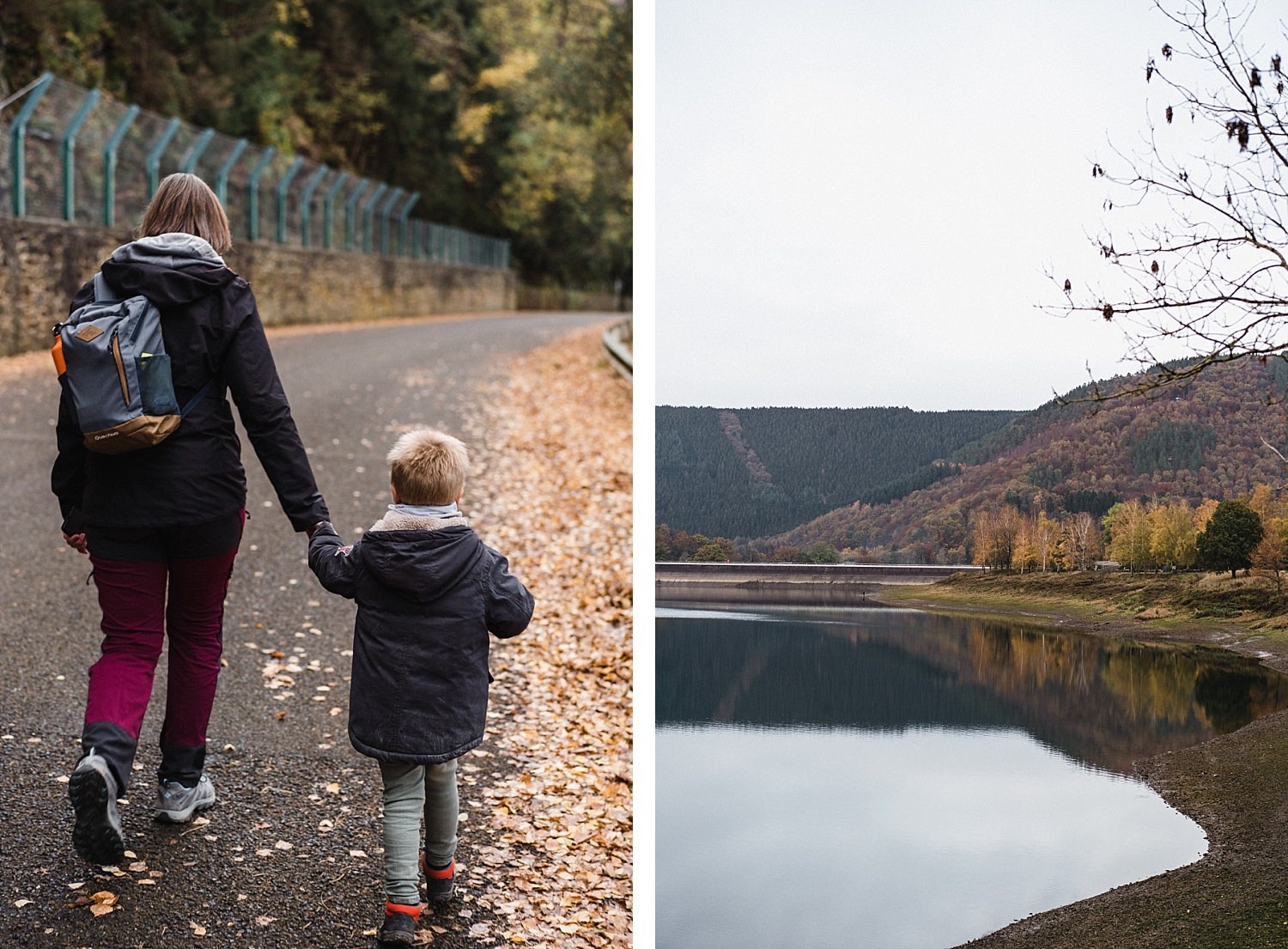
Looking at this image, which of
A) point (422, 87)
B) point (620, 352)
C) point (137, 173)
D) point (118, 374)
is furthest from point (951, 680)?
point (422, 87)

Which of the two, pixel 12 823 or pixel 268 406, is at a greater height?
pixel 268 406

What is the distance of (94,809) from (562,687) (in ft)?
6.62

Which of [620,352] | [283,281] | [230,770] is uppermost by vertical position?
[283,281]

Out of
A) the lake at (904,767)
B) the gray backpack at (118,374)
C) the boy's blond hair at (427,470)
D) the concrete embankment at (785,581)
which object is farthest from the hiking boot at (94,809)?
the concrete embankment at (785,581)

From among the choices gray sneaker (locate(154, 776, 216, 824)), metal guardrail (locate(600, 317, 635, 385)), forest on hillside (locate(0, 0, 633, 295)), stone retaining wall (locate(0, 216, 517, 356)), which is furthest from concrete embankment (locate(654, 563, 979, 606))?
forest on hillside (locate(0, 0, 633, 295))

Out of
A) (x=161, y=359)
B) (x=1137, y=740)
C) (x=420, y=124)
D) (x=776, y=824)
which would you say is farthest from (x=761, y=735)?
(x=420, y=124)

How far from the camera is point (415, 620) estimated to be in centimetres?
219

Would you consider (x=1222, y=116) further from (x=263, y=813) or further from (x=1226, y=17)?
(x=263, y=813)

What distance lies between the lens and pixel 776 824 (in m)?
2.65

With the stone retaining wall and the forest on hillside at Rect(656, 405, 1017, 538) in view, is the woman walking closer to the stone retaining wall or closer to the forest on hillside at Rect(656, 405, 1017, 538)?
the forest on hillside at Rect(656, 405, 1017, 538)

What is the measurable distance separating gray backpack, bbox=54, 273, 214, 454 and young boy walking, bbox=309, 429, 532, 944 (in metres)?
0.35

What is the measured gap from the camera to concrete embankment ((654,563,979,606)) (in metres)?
2.70

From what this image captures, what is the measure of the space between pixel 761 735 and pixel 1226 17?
5.58 feet

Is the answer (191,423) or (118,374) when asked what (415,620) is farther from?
(118,374)
